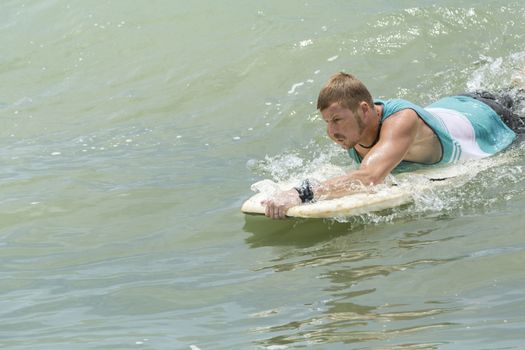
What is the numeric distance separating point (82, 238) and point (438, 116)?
2.69 m

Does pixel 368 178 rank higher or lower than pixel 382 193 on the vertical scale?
higher

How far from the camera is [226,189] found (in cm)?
743

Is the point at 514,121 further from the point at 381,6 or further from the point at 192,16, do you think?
the point at 192,16

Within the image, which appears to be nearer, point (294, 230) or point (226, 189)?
point (294, 230)

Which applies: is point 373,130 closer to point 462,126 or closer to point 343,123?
point 343,123

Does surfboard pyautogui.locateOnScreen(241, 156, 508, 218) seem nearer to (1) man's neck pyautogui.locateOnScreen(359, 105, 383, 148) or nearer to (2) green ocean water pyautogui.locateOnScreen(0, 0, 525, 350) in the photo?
(2) green ocean water pyautogui.locateOnScreen(0, 0, 525, 350)

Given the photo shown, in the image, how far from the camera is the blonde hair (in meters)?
6.21

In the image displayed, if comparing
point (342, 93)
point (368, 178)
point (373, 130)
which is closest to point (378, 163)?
point (368, 178)

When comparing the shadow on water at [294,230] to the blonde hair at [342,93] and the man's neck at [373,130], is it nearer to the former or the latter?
the man's neck at [373,130]

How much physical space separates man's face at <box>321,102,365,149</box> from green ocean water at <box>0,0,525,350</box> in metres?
0.56

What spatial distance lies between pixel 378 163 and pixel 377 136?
1.16 ft

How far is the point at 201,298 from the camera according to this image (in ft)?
16.2

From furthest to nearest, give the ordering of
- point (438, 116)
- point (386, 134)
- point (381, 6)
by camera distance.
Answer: point (381, 6) < point (438, 116) < point (386, 134)

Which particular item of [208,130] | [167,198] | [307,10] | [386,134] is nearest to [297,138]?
[208,130]
